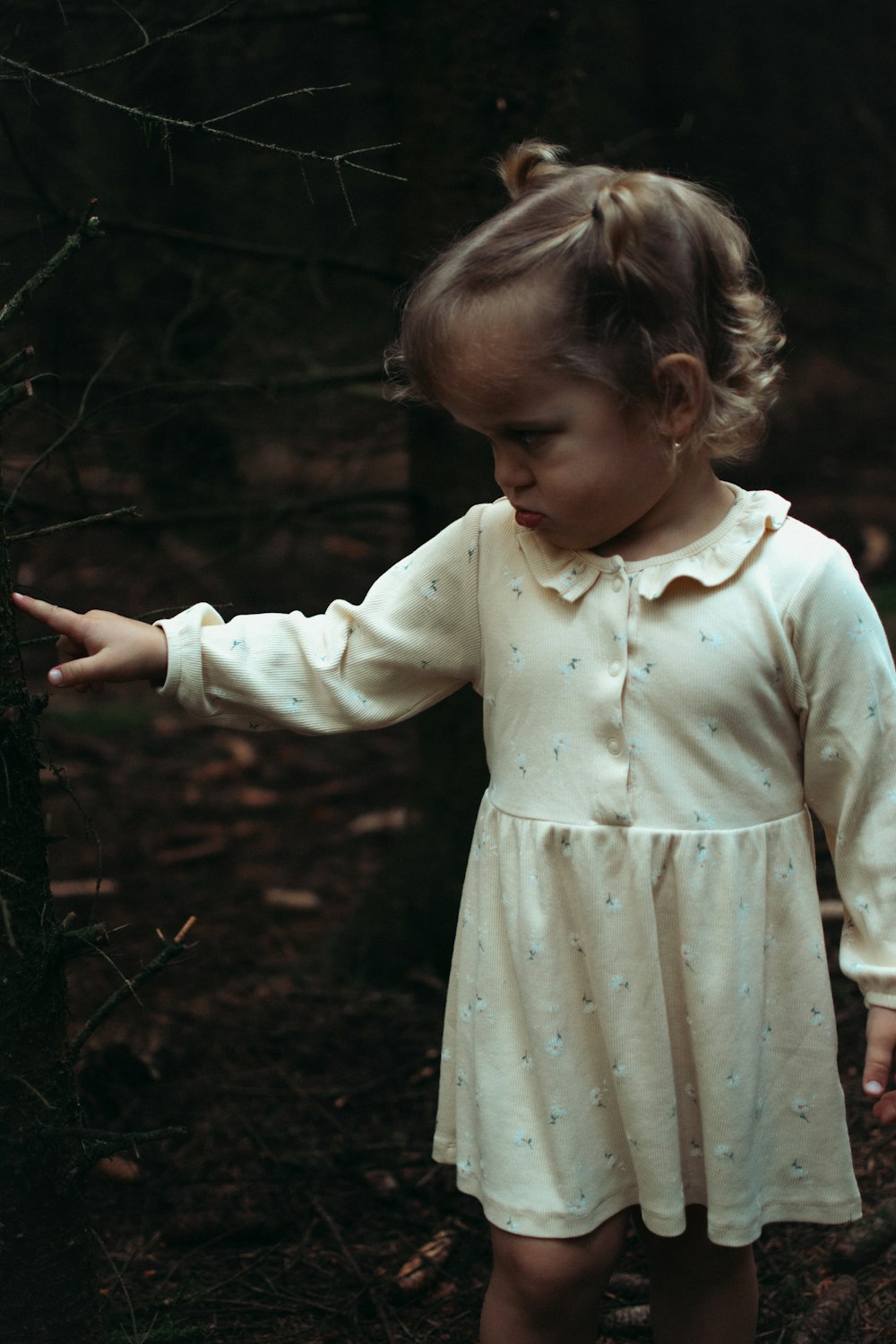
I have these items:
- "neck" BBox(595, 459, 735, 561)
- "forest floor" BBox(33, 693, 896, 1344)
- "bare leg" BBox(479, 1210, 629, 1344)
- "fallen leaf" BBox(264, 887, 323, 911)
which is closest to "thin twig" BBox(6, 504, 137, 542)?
"forest floor" BBox(33, 693, 896, 1344)

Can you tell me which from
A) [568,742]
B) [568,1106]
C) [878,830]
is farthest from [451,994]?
[878,830]

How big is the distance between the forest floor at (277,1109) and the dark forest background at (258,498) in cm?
1

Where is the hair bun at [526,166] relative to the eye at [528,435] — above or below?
above

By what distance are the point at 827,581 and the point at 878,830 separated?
0.35 m

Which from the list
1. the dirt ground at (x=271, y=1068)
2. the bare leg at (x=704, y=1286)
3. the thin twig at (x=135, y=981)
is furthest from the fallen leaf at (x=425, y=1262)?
the thin twig at (x=135, y=981)

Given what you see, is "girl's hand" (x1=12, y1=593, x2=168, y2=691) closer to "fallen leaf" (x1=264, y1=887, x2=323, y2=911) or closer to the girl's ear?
the girl's ear

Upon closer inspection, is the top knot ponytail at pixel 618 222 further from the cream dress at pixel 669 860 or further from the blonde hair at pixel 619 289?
the cream dress at pixel 669 860

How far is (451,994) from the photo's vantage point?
77.8 inches

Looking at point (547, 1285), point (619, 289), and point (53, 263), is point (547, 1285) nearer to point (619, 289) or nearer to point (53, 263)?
point (619, 289)

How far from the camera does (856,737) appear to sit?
1744mm

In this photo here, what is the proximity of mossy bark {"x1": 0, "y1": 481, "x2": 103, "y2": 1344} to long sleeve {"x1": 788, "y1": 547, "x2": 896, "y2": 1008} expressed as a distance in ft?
3.46

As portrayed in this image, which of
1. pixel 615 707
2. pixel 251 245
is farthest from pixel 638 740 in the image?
pixel 251 245

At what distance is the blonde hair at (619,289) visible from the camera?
1635mm

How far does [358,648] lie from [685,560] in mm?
496
